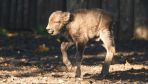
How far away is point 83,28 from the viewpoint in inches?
378

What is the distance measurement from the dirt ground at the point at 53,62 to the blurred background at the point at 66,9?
1.54ft

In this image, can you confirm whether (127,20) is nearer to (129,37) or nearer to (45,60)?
(129,37)

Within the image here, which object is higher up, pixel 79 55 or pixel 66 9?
pixel 66 9

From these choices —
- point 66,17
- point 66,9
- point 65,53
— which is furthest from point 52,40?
point 66,17

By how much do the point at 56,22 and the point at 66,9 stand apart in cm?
567

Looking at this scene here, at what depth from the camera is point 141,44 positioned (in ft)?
45.0

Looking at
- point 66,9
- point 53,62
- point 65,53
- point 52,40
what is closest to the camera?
point 65,53

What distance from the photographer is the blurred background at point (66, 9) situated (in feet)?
47.3

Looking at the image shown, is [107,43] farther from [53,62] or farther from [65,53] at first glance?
[53,62]

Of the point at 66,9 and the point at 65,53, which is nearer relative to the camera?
the point at 65,53

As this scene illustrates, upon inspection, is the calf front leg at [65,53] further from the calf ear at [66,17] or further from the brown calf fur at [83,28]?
the calf ear at [66,17]

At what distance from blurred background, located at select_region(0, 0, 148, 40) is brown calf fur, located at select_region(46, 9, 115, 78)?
434 cm

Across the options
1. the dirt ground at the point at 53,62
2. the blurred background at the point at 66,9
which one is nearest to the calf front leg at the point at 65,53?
the dirt ground at the point at 53,62

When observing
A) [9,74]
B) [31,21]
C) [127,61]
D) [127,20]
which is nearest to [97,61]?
[127,61]
